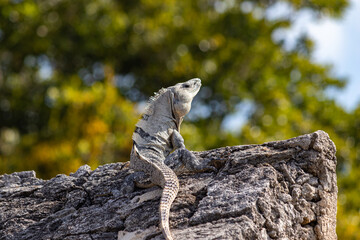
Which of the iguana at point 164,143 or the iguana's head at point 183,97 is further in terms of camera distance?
the iguana's head at point 183,97

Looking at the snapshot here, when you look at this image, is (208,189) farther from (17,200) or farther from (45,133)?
(45,133)

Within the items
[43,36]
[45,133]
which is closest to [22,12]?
[43,36]

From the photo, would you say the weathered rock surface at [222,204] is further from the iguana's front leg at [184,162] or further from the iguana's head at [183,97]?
the iguana's head at [183,97]

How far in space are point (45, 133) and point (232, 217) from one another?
9049mm

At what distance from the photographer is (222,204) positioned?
5.50 metres

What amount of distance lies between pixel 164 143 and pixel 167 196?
5.34ft

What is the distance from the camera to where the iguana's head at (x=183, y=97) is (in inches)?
290

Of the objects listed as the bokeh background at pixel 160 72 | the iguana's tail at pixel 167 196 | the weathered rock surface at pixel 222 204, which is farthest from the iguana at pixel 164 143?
the bokeh background at pixel 160 72

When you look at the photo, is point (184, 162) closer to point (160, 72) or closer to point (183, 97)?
point (183, 97)

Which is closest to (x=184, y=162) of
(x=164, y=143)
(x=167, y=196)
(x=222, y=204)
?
(x=164, y=143)

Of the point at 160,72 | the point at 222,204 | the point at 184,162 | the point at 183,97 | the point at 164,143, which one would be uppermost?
the point at 160,72

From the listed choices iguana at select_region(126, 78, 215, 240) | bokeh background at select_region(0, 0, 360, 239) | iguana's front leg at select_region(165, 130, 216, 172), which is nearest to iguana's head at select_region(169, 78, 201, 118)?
iguana at select_region(126, 78, 215, 240)

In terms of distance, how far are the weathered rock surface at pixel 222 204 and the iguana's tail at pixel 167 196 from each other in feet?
0.53

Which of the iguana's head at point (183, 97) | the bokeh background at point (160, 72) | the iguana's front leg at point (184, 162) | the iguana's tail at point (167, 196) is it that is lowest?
the iguana's tail at point (167, 196)
